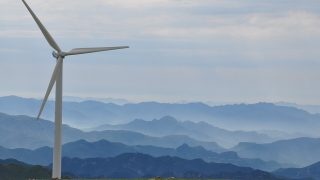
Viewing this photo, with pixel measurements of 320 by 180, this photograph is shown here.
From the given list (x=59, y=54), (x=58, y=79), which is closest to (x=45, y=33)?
(x=59, y=54)

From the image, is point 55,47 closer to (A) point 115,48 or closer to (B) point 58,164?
(A) point 115,48

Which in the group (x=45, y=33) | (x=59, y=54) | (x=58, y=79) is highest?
(x=45, y=33)

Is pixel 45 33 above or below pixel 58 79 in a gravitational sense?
above

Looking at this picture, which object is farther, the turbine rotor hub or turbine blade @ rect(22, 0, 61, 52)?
the turbine rotor hub

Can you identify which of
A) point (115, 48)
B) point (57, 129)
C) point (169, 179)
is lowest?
point (169, 179)

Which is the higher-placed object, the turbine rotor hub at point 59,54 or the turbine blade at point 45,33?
the turbine blade at point 45,33

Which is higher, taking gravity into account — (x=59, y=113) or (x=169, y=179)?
(x=59, y=113)

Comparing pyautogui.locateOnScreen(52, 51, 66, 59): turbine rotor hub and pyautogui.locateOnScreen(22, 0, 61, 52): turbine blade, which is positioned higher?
pyautogui.locateOnScreen(22, 0, 61, 52): turbine blade

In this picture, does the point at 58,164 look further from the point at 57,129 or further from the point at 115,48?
the point at 115,48

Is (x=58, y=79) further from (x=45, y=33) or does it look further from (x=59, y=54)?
(x=45, y=33)

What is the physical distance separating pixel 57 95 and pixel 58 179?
15.2 meters

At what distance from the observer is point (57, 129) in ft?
519

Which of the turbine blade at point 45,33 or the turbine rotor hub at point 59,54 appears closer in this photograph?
the turbine blade at point 45,33

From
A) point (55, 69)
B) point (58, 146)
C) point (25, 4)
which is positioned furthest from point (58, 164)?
point (25, 4)
